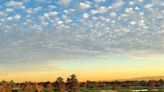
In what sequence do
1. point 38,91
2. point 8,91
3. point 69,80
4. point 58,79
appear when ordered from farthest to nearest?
point 38,91, point 8,91, point 58,79, point 69,80

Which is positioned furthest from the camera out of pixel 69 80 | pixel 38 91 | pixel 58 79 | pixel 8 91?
pixel 38 91

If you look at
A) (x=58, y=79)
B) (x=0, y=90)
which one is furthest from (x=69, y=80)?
(x=0, y=90)

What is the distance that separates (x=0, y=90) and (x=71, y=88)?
5039 centimetres

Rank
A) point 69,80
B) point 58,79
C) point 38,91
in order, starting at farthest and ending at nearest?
1. point 38,91
2. point 58,79
3. point 69,80

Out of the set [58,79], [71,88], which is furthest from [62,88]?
[71,88]

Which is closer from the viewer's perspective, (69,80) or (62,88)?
(69,80)

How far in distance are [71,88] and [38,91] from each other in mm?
59515

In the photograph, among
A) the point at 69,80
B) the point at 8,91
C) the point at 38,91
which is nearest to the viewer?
the point at 69,80

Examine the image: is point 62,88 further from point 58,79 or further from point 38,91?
point 38,91

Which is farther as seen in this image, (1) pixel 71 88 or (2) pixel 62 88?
(2) pixel 62 88

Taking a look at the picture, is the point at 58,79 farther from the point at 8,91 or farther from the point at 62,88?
the point at 8,91

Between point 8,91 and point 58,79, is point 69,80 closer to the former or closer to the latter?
point 58,79

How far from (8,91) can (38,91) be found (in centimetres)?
2086

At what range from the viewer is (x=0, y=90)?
177000 mm
